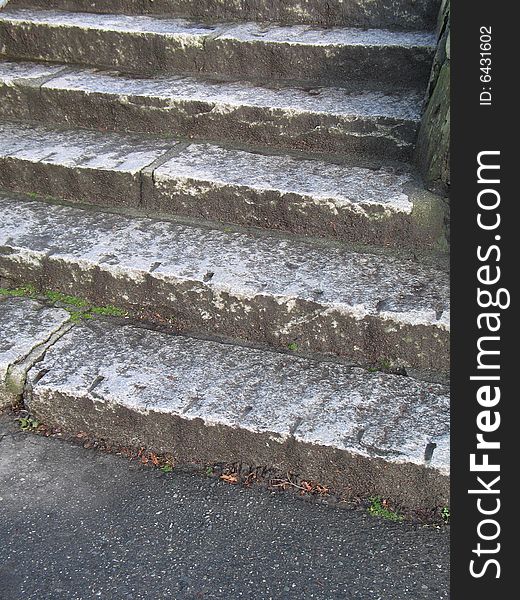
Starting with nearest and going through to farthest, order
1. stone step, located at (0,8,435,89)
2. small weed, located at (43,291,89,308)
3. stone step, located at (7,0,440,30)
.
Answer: small weed, located at (43,291,89,308), stone step, located at (0,8,435,89), stone step, located at (7,0,440,30)

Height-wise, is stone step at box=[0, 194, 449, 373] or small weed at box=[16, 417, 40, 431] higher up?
stone step at box=[0, 194, 449, 373]

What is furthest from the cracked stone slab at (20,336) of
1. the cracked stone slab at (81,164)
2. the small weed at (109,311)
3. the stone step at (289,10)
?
the stone step at (289,10)

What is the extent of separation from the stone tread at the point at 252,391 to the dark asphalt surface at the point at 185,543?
0.71 ft

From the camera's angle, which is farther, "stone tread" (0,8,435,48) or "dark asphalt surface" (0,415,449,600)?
"stone tread" (0,8,435,48)

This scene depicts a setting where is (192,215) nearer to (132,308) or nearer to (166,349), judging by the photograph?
(132,308)

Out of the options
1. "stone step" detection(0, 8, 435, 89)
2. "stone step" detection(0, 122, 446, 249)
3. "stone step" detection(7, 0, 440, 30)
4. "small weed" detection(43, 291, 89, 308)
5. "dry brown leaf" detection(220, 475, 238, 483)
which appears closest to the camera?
"dry brown leaf" detection(220, 475, 238, 483)

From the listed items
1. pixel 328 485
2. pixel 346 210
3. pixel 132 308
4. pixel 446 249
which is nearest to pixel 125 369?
pixel 132 308

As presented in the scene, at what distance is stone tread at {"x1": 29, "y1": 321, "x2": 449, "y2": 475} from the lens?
2.43m

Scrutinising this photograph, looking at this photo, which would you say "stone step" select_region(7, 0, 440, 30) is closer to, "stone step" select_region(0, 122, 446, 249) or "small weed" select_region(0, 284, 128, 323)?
"stone step" select_region(0, 122, 446, 249)

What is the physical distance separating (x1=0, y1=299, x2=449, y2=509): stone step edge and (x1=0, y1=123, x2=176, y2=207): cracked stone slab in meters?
0.78

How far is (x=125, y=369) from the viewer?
272 cm

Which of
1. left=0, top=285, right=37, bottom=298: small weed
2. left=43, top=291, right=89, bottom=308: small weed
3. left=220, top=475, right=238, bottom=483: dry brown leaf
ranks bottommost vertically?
left=220, top=475, right=238, bottom=483: dry brown leaf

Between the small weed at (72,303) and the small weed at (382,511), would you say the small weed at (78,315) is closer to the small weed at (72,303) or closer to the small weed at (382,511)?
the small weed at (72,303)

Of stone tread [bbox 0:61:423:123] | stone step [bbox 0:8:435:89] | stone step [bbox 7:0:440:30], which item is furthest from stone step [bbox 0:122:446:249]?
stone step [bbox 7:0:440:30]
